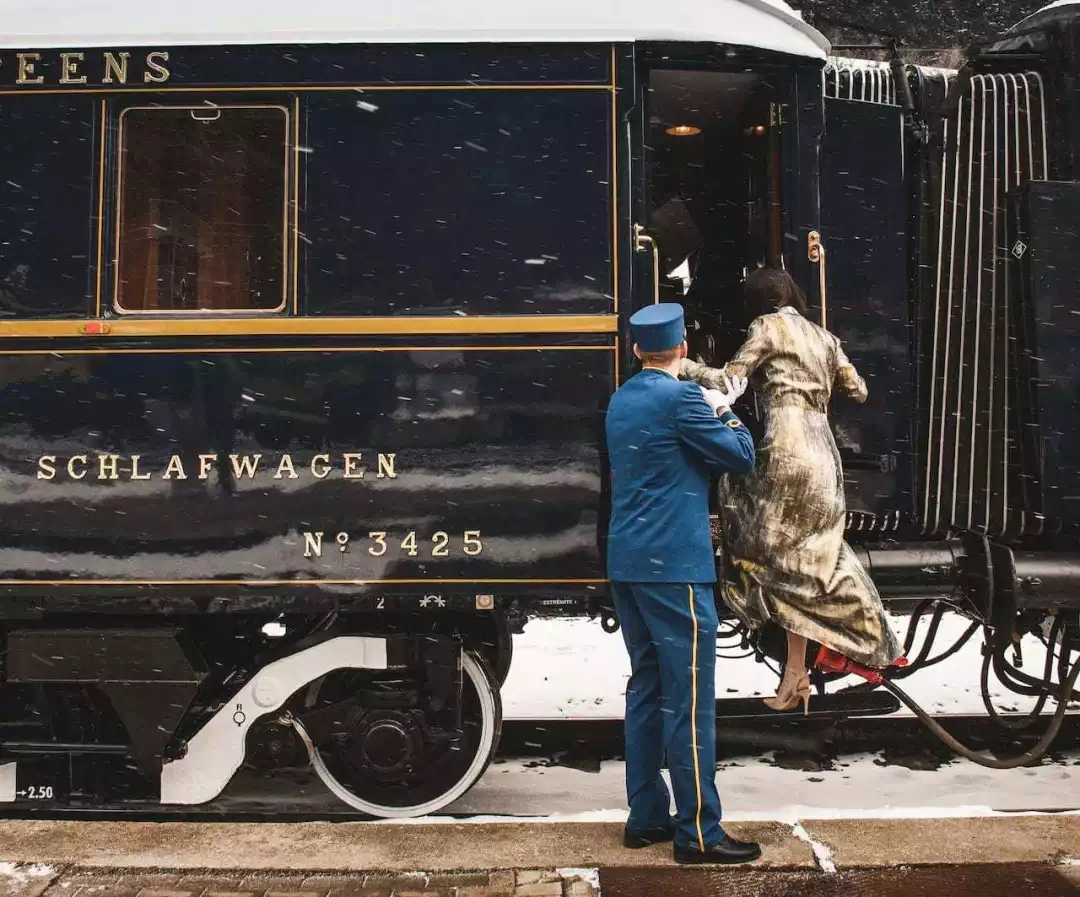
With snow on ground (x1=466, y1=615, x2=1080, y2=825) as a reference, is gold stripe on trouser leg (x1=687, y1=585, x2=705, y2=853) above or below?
above

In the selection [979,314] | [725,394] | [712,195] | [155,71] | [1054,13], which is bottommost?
[725,394]

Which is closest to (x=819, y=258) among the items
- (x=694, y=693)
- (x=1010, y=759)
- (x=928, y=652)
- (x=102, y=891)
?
(x=694, y=693)

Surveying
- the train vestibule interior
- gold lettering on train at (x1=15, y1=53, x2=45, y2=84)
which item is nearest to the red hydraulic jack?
the train vestibule interior

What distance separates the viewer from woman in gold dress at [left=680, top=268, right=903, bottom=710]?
380 cm

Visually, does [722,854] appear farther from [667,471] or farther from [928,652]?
[928,652]

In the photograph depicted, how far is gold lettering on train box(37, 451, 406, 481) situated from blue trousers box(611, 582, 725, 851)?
1.02 metres

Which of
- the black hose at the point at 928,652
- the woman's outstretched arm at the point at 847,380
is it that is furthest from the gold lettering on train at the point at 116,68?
the black hose at the point at 928,652

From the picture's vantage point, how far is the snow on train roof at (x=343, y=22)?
392 cm

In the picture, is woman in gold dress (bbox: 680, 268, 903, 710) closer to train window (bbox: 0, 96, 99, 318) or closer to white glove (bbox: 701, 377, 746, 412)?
white glove (bbox: 701, 377, 746, 412)

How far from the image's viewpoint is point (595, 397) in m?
3.89

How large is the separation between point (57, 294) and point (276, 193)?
89 cm

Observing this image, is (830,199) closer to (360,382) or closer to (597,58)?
(597,58)

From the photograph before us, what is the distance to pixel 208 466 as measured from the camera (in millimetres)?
3881

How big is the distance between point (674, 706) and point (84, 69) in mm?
3130
